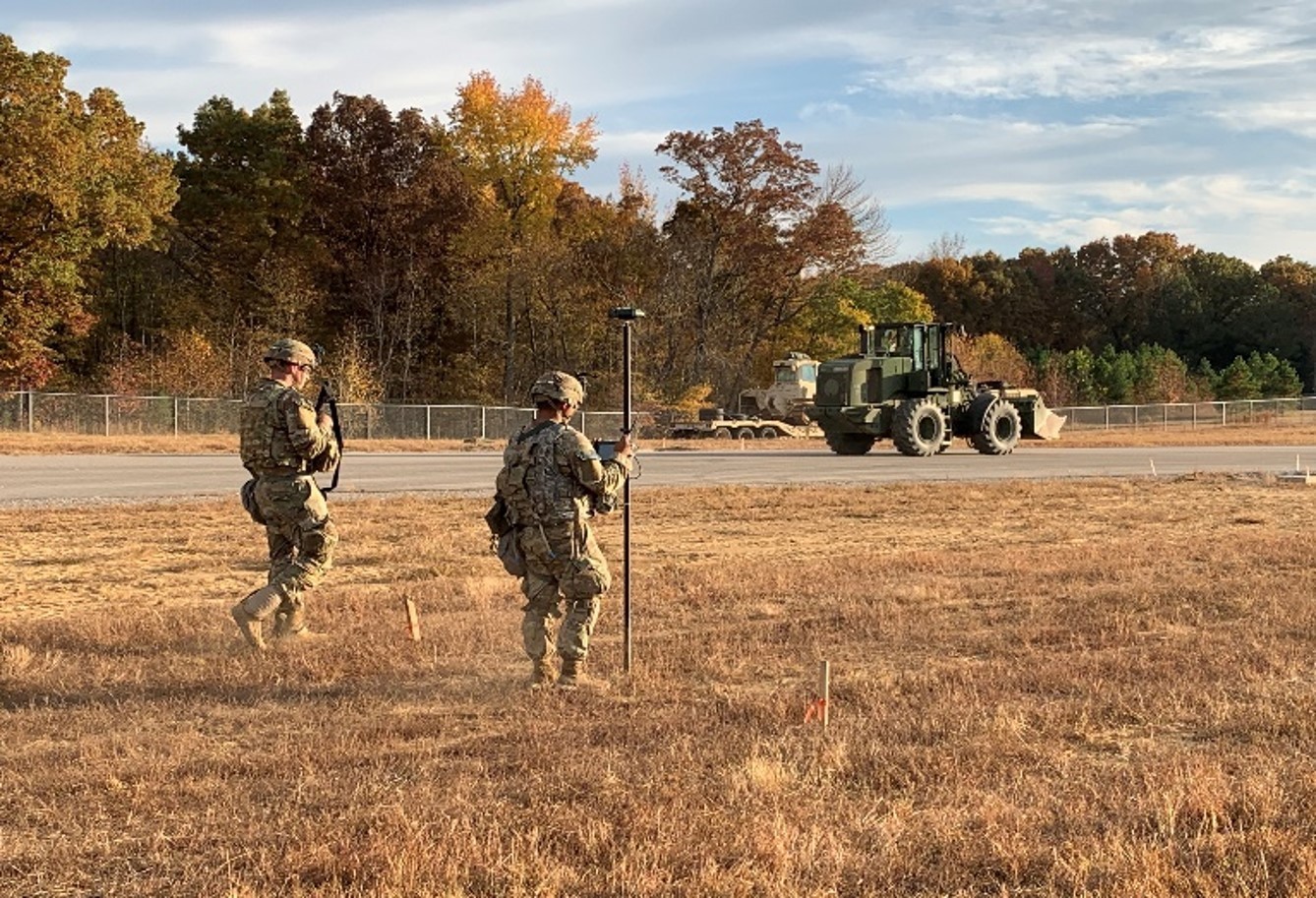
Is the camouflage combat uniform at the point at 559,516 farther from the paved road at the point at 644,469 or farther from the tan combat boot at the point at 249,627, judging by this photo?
the paved road at the point at 644,469

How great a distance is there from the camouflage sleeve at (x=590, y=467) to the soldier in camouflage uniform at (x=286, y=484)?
222 cm

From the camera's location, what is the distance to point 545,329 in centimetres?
5178

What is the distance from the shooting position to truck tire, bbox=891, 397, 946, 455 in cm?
2852

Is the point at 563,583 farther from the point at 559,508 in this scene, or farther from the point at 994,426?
the point at 994,426

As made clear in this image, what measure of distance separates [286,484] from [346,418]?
32.2 meters

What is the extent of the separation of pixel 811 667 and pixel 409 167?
152 feet

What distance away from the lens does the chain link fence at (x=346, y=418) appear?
34.8 meters

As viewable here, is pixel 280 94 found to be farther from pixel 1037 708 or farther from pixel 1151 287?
pixel 1151 287

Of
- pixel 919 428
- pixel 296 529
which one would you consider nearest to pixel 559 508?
pixel 296 529

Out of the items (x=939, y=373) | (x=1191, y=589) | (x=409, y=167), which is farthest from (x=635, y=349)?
(x=1191, y=589)

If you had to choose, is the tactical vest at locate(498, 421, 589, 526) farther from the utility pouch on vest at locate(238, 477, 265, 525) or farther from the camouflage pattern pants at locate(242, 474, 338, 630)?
the utility pouch on vest at locate(238, 477, 265, 525)

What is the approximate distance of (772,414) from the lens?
148 ft

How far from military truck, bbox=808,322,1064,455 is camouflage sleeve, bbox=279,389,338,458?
2210 centimetres

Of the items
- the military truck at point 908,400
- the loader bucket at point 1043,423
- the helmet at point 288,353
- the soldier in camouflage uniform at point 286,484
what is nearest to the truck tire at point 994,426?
the military truck at point 908,400
